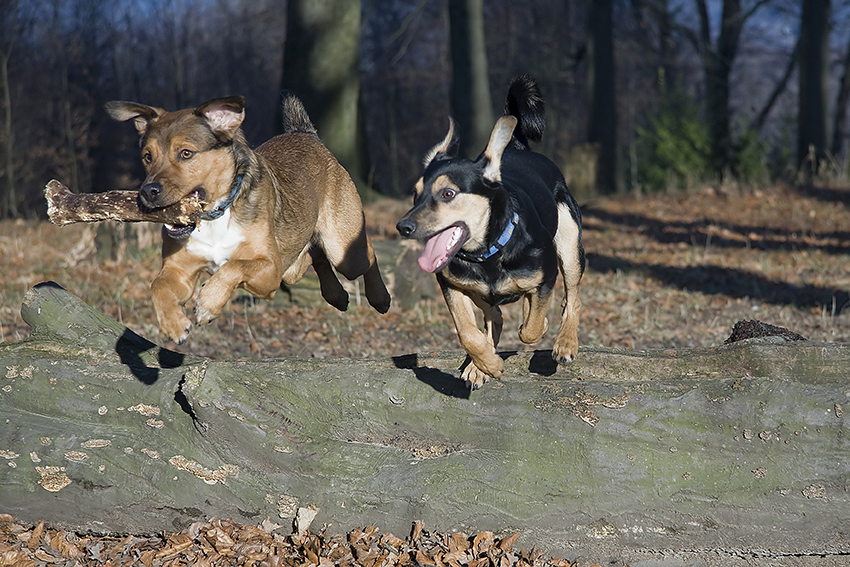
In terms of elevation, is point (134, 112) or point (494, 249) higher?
point (134, 112)

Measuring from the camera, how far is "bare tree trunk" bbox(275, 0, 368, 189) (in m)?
13.4

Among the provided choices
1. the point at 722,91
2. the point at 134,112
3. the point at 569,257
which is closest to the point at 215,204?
the point at 134,112

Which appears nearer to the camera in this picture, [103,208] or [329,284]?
[103,208]

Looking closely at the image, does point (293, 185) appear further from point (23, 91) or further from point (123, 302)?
point (23, 91)

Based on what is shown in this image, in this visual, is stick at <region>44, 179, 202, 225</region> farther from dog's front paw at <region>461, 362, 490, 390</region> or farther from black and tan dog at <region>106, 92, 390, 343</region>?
dog's front paw at <region>461, 362, 490, 390</region>

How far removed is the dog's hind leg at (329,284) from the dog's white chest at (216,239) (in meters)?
1.50

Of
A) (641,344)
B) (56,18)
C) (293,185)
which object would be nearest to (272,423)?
(293,185)

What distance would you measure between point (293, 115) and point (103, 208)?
2.63 metres

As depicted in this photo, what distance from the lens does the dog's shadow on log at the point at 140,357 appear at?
425cm

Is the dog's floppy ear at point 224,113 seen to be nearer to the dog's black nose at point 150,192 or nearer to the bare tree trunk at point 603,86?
the dog's black nose at point 150,192

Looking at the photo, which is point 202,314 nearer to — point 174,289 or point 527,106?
point 174,289

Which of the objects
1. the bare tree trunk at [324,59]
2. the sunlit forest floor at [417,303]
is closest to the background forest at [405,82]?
the bare tree trunk at [324,59]

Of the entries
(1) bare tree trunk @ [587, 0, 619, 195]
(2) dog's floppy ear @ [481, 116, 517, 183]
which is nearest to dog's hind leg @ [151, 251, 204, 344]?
(2) dog's floppy ear @ [481, 116, 517, 183]

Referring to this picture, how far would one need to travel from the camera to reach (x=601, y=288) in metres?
10.6
